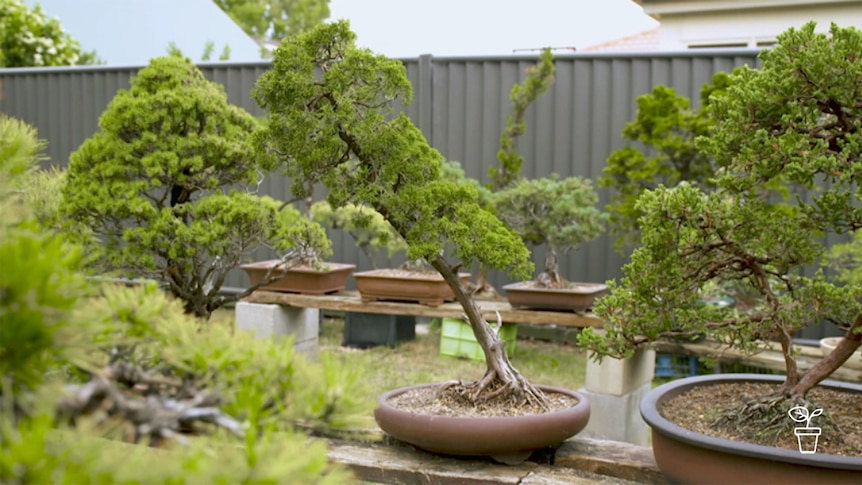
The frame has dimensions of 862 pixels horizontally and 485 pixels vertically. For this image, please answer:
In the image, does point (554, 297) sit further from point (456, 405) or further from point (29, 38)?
point (29, 38)

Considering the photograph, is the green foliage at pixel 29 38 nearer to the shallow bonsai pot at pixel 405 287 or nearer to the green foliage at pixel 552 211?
the shallow bonsai pot at pixel 405 287

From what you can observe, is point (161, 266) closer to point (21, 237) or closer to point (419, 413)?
point (419, 413)

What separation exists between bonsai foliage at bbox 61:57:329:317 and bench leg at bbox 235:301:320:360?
1.40 m

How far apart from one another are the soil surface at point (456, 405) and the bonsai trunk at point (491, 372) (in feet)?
0.09

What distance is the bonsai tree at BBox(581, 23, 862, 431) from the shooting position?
187cm

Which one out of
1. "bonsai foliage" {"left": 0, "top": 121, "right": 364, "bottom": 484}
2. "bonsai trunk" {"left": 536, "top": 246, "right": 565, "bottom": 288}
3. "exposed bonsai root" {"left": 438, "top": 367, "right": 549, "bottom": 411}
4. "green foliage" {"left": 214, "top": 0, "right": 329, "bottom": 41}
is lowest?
"exposed bonsai root" {"left": 438, "top": 367, "right": 549, "bottom": 411}

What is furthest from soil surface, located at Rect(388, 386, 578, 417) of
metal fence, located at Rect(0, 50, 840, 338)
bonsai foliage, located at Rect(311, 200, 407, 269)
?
metal fence, located at Rect(0, 50, 840, 338)

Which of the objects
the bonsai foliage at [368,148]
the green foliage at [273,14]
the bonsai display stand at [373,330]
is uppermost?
the green foliage at [273,14]

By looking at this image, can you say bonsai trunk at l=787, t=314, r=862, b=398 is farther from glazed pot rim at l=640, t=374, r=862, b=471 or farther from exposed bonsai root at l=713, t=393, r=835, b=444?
glazed pot rim at l=640, t=374, r=862, b=471

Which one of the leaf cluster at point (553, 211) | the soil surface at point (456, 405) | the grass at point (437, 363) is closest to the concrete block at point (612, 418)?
the grass at point (437, 363)

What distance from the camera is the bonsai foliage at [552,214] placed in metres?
4.43

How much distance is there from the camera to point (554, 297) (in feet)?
13.8

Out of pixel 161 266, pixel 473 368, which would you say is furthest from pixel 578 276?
pixel 161 266

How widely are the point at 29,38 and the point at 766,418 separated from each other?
417 inches
